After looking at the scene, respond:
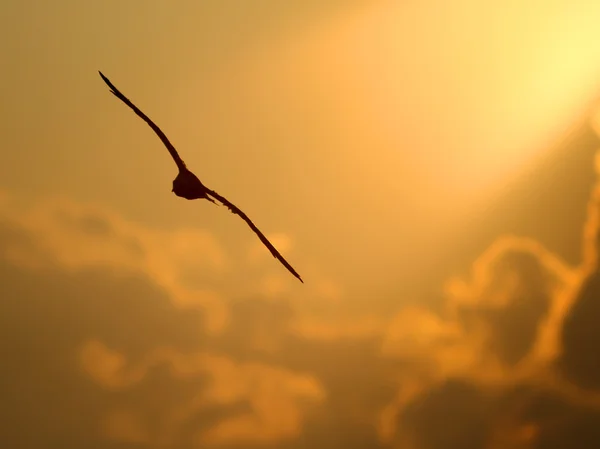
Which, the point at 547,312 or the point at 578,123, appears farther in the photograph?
the point at 547,312

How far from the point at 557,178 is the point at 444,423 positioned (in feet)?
14.8

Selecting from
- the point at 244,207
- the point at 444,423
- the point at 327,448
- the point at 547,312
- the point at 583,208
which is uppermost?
the point at 583,208

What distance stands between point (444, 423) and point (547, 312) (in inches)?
103

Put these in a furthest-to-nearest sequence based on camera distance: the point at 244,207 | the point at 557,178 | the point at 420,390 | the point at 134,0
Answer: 1. the point at 420,390
2. the point at 557,178
3. the point at 244,207
4. the point at 134,0

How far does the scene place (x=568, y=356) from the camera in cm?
1090

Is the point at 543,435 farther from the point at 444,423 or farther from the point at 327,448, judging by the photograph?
the point at 327,448

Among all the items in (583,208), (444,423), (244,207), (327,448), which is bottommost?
(327,448)

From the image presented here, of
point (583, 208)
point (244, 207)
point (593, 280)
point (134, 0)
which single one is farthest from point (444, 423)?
point (134, 0)

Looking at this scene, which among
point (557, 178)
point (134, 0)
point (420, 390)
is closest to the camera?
point (134, 0)

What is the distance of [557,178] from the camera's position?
9781 mm

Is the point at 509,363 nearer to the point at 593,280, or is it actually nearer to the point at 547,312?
the point at 547,312

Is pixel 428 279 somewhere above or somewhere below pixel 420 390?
above

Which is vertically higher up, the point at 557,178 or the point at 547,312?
the point at 557,178

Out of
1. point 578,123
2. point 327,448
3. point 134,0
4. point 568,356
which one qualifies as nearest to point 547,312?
point 568,356
